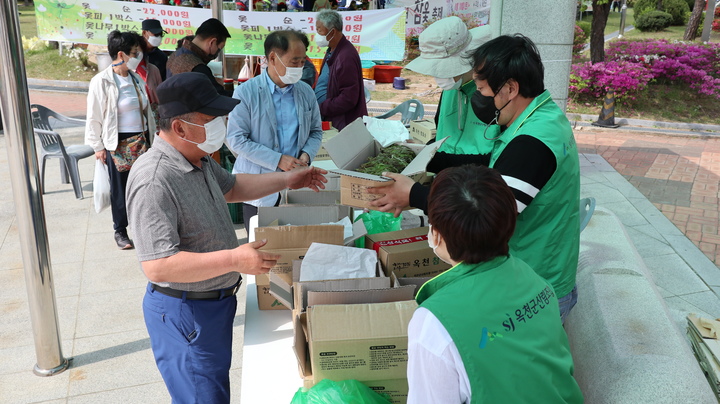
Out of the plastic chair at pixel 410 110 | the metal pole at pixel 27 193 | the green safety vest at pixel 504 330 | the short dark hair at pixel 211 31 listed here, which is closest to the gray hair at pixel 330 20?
the short dark hair at pixel 211 31

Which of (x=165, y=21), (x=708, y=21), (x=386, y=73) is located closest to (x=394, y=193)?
(x=165, y=21)

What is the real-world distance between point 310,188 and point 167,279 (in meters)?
1.23

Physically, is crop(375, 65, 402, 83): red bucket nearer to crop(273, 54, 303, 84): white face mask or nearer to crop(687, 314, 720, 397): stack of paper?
crop(273, 54, 303, 84): white face mask

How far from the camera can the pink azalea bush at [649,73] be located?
541 inches

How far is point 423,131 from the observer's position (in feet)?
16.5

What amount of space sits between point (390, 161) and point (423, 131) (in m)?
2.24

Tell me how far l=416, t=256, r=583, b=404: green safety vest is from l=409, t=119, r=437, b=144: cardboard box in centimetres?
341

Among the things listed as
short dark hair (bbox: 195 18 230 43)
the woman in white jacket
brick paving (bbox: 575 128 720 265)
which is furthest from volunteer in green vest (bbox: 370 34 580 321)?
brick paving (bbox: 575 128 720 265)

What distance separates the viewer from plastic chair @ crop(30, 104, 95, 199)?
22.4 feet

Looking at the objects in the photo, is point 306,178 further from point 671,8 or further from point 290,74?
point 671,8

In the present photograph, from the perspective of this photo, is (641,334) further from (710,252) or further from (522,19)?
(710,252)

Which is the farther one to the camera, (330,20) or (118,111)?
(330,20)

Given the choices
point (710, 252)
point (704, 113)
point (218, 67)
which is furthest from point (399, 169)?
point (704, 113)

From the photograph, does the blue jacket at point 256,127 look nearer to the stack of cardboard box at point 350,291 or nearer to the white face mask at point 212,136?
the stack of cardboard box at point 350,291
